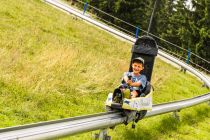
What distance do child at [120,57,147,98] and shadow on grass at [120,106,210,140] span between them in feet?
3.88

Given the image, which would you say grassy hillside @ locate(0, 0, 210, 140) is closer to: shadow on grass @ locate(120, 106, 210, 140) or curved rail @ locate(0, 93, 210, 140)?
shadow on grass @ locate(120, 106, 210, 140)

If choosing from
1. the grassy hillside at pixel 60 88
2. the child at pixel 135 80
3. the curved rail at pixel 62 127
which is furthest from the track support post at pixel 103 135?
the child at pixel 135 80

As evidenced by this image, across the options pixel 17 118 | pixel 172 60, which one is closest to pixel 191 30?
pixel 172 60

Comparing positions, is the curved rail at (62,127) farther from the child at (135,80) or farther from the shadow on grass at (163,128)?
the shadow on grass at (163,128)

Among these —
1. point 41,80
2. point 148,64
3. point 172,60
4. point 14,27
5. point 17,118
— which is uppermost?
point 172,60

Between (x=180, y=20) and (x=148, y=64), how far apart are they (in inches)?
1498

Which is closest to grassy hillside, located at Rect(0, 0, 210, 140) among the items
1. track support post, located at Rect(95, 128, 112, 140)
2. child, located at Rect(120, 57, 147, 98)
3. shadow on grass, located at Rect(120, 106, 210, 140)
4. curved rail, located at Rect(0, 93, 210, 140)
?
shadow on grass, located at Rect(120, 106, 210, 140)

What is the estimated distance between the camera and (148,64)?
9922mm

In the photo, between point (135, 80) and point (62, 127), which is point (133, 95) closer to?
point (135, 80)

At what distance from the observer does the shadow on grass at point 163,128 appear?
9219mm

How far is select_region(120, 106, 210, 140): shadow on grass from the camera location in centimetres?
922

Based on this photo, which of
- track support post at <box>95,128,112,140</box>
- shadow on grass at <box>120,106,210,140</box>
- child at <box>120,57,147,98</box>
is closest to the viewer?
track support post at <box>95,128,112,140</box>

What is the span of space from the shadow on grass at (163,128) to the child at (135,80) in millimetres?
1183

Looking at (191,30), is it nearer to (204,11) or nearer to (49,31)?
(204,11)
